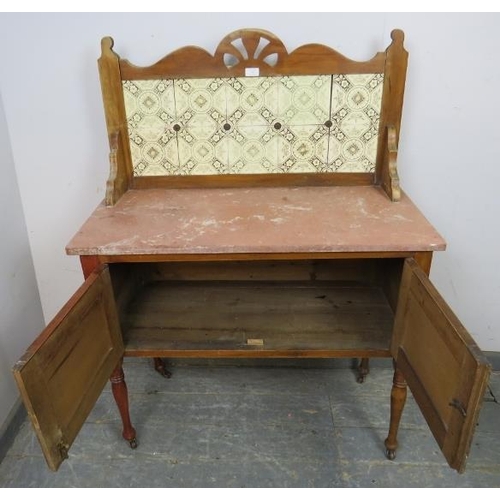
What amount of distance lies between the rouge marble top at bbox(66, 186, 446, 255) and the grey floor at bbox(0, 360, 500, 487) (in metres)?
0.79

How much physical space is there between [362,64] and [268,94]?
0.31 m

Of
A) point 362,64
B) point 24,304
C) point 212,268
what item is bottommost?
point 24,304

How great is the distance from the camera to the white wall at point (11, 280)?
1.60 metres

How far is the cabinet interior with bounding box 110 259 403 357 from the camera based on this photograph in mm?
1392

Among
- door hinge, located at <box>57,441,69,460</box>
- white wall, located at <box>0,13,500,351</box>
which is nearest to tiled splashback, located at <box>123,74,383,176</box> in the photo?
white wall, located at <box>0,13,500,351</box>

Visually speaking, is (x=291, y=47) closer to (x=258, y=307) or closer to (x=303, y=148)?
(x=303, y=148)

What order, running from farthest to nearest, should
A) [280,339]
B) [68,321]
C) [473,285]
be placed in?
[473,285], [280,339], [68,321]

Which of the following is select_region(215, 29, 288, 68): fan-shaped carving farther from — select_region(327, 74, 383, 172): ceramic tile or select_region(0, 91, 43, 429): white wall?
select_region(0, 91, 43, 429): white wall

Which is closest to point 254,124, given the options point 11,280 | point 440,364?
point 440,364

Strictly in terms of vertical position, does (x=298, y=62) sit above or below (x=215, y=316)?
above

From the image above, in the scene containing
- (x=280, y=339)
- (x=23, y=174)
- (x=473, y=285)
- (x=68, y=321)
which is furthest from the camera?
(x=473, y=285)

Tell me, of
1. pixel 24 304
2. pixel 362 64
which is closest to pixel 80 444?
pixel 24 304

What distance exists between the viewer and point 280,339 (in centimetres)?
142

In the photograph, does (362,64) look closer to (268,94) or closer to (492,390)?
(268,94)
